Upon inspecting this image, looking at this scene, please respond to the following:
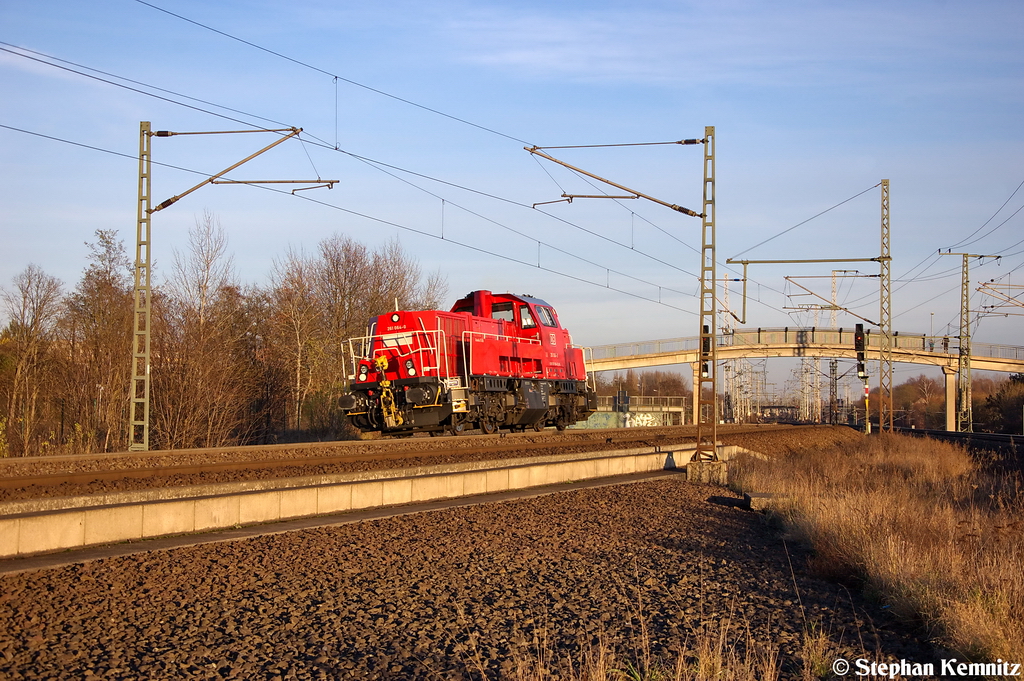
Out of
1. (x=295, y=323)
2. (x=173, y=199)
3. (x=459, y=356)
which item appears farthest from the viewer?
(x=295, y=323)

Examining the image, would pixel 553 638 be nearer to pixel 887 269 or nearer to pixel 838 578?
pixel 838 578

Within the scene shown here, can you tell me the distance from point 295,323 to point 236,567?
3227 centimetres

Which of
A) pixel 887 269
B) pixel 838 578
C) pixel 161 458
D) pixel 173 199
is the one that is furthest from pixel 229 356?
pixel 887 269

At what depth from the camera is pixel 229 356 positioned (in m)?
27.9

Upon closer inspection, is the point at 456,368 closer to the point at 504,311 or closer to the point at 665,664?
the point at 504,311

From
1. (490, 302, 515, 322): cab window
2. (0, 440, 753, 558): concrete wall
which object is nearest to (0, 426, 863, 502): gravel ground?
(0, 440, 753, 558): concrete wall

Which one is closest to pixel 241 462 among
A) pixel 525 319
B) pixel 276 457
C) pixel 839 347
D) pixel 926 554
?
pixel 276 457

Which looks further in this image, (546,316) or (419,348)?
(546,316)

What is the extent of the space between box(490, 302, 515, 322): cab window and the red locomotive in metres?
0.03

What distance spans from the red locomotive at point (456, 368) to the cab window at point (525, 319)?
0.03 metres

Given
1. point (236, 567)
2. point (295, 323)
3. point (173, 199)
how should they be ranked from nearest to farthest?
point (236, 567) → point (173, 199) → point (295, 323)

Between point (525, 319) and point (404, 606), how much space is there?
1813 cm

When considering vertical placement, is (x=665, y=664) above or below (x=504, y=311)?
below

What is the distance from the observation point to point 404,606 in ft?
21.0
